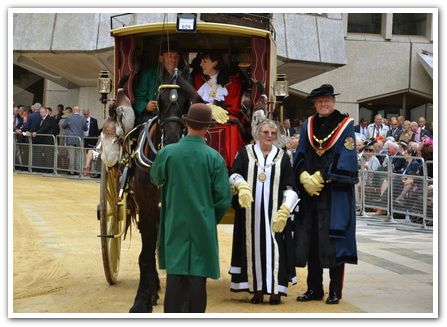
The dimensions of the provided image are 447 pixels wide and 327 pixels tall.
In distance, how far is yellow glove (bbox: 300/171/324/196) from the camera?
873 cm

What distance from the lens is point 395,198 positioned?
16156 millimetres

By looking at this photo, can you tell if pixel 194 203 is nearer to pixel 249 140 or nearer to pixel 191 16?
pixel 191 16

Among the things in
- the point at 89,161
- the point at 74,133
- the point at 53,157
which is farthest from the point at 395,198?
the point at 53,157

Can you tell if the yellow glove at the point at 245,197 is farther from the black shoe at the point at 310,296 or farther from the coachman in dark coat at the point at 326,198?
the black shoe at the point at 310,296

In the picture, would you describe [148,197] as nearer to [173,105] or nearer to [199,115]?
[173,105]

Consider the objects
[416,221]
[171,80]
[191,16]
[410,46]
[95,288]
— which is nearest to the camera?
[171,80]

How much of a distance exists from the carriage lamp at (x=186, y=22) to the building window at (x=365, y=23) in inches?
755

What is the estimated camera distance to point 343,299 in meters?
8.86

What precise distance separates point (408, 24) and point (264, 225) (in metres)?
20.0

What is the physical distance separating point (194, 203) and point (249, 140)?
325 centimetres

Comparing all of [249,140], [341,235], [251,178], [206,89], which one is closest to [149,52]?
[206,89]

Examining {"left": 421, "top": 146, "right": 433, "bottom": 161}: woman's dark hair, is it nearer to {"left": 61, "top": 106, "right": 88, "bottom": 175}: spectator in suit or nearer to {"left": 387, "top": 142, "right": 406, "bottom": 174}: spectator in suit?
{"left": 387, "top": 142, "right": 406, "bottom": 174}: spectator in suit

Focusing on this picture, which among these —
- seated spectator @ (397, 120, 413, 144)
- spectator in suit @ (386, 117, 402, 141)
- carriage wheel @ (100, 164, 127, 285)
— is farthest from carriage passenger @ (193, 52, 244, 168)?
spectator in suit @ (386, 117, 402, 141)

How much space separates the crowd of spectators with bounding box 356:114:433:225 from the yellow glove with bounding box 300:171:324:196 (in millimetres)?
6491
